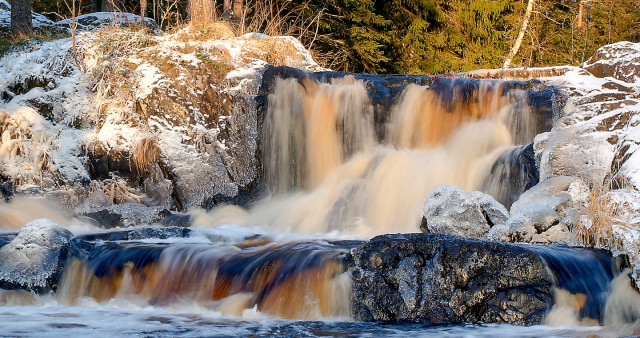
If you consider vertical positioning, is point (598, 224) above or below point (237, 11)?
below

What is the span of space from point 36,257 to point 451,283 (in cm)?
394

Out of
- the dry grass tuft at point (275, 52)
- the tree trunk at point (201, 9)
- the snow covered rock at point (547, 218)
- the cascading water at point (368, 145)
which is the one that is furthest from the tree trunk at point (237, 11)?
the snow covered rock at point (547, 218)

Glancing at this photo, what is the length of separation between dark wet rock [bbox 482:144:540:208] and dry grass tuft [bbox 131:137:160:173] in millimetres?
4738

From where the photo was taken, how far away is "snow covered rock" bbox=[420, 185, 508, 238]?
308 inches

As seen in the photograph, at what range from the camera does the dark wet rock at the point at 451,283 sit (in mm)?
5695

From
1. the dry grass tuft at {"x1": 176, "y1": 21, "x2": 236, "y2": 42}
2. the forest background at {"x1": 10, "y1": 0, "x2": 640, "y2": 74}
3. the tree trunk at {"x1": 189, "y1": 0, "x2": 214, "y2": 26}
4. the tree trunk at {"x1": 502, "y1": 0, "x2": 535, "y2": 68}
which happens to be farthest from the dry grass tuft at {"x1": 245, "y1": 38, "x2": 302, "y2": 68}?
the tree trunk at {"x1": 502, "y1": 0, "x2": 535, "y2": 68}

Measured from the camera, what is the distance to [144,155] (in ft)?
34.1

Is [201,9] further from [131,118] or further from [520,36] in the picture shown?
[520,36]

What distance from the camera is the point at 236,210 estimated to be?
1024cm

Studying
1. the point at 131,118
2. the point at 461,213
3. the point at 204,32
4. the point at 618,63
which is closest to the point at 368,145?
the point at 461,213

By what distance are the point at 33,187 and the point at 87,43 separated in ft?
9.16

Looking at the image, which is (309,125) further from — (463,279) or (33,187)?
(463,279)

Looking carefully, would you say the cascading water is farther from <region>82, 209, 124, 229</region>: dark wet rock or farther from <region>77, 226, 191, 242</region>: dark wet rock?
<region>77, 226, 191, 242</region>: dark wet rock

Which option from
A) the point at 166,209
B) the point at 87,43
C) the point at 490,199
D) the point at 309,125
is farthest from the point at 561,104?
the point at 87,43
